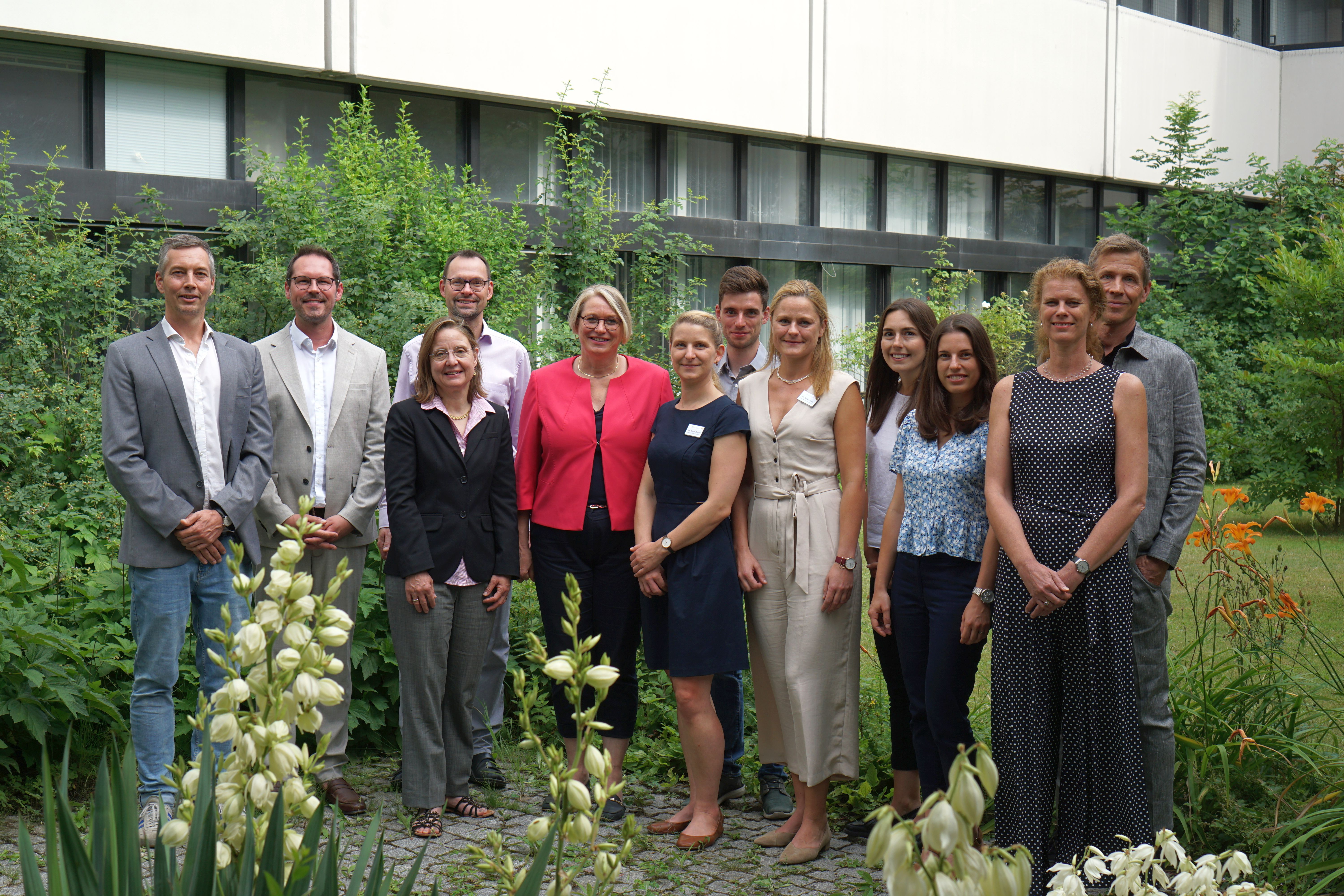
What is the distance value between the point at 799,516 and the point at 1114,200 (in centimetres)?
1861

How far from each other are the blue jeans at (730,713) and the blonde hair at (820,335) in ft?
4.87

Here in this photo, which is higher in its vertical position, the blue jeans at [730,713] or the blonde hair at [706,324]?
the blonde hair at [706,324]

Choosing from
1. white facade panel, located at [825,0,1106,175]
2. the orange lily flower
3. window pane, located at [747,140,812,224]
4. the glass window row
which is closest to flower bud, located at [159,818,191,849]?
the orange lily flower

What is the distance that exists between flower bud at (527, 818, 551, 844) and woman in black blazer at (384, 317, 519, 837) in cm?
322

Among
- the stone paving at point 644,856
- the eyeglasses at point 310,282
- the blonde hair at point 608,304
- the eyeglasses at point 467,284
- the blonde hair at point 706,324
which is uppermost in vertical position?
the eyeglasses at point 467,284

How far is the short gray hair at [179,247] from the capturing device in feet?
15.8

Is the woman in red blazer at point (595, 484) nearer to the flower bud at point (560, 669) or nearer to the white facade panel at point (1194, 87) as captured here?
the flower bud at point (560, 669)

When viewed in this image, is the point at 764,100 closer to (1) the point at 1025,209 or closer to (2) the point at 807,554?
(1) the point at 1025,209

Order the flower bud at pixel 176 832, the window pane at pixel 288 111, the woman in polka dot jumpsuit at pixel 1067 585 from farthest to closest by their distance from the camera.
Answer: the window pane at pixel 288 111
the woman in polka dot jumpsuit at pixel 1067 585
the flower bud at pixel 176 832

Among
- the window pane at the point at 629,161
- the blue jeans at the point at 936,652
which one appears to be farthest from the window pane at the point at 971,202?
the blue jeans at the point at 936,652

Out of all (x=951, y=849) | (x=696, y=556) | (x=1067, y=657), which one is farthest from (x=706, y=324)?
(x=951, y=849)

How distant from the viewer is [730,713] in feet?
17.8

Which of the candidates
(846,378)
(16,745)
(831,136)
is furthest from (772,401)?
(831,136)

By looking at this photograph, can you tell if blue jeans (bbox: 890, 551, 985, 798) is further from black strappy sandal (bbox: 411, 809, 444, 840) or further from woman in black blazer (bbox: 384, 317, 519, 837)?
black strappy sandal (bbox: 411, 809, 444, 840)
